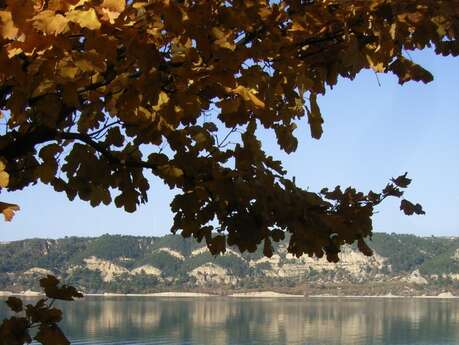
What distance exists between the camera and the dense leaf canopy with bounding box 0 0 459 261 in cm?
206

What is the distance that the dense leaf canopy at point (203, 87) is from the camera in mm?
2057

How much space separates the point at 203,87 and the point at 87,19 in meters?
0.76

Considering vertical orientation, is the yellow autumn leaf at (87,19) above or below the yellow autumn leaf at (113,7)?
below

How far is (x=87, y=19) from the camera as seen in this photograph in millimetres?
1794

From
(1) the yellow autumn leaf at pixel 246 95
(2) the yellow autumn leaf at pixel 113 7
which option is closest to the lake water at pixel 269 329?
(1) the yellow autumn leaf at pixel 246 95

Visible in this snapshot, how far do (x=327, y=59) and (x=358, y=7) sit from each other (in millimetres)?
355

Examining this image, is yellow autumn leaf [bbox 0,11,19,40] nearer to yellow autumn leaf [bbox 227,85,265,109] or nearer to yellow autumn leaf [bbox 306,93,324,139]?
yellow autumn leaf [bbox 227,85,265,109]

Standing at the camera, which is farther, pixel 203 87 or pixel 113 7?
pixel 203 87

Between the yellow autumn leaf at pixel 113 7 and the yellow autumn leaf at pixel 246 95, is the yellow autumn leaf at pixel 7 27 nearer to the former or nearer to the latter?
the yellow autumn leaf at pixel 113 7

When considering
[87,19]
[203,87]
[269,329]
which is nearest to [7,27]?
[87,19]

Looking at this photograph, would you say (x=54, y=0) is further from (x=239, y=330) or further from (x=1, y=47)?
(x=239, y=330)

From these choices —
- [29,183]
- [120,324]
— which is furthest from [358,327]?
[29,183]

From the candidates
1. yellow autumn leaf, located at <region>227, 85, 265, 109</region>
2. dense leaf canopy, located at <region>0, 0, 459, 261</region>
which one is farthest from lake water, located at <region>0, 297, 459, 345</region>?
yellow autumn leaf, located at <region>227, 85, 265, 109</region>

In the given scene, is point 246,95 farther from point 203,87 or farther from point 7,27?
point 7,27
